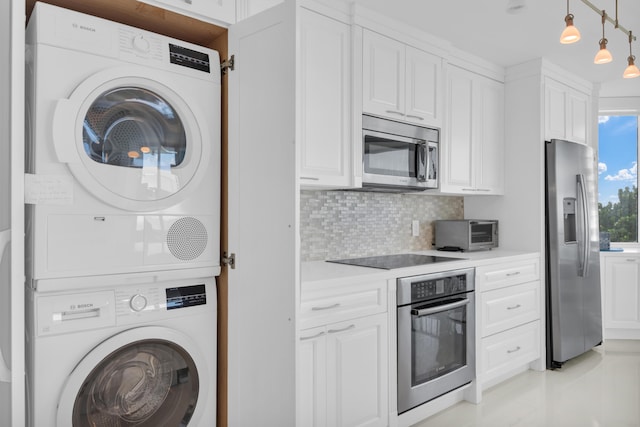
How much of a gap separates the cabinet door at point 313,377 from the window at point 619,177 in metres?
4.20

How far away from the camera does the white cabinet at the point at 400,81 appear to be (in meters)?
2.63

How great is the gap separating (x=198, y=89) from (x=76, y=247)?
0.80 meters

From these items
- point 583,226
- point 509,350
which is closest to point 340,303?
point 509,350

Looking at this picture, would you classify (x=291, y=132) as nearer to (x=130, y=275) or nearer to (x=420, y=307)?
(x=130, y=275)

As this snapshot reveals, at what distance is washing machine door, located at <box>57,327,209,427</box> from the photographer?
159 centimetres

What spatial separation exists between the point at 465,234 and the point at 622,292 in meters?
2.17

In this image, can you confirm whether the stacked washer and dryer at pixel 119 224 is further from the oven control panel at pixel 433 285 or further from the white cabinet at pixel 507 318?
the white cabinet at pixel 507 318

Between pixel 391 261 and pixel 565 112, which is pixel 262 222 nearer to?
pixel 391 261

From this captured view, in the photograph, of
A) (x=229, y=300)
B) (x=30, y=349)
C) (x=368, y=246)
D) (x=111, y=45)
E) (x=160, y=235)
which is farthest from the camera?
(x=368, y=246)

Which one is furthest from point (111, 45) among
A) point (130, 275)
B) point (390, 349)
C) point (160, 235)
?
point (390, 349)

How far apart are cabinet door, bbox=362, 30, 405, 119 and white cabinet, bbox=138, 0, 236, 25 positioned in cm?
98

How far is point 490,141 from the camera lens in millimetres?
3592

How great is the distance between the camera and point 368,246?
3090 mm

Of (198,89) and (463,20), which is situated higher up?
(463,20)
